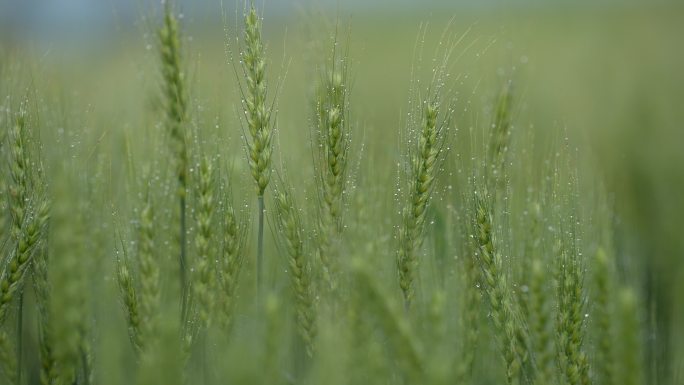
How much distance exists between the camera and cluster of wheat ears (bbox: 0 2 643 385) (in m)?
1.44

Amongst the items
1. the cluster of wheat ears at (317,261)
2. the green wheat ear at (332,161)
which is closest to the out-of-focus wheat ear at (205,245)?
the cluster of wheat ears at (317,261)

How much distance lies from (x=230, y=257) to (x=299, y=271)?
0.16 m

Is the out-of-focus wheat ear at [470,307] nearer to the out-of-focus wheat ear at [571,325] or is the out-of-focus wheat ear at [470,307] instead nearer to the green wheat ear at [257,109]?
the out-of-focus wheat ear at [571,325]

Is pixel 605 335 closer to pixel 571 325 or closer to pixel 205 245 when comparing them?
pixel 571 325

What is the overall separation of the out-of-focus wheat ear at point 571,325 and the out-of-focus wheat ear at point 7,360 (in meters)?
1.17

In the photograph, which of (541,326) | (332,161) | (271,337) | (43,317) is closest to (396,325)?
(271,337)

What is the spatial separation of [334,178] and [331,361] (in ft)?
1.89

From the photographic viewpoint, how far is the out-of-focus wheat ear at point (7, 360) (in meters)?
1.59

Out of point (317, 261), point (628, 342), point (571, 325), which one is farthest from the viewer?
point (317, 261)

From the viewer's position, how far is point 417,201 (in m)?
1.64

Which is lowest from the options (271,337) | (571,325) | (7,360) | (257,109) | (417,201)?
(7,360)

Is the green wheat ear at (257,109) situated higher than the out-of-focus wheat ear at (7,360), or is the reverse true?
the green wheat ear at (257,109)

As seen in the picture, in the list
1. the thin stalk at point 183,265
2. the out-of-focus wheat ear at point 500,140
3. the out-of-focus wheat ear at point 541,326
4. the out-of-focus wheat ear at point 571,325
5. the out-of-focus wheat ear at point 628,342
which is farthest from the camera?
the out-of-focus wheat ear at point 500,140

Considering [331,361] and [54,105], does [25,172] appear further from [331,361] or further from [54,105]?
[331,361]
